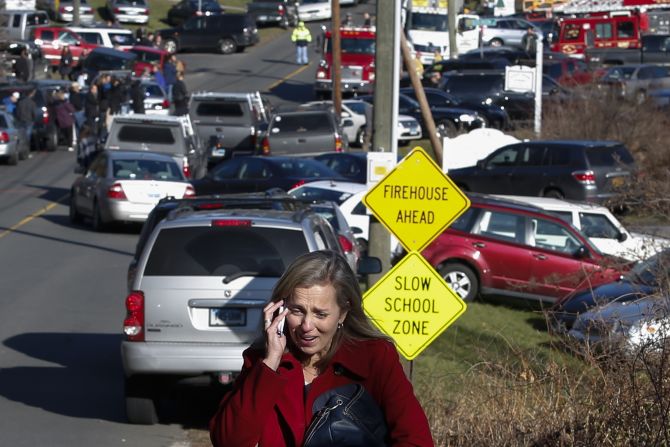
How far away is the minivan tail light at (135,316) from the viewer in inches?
384

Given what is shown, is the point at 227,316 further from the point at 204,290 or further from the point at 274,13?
the point at 274,13

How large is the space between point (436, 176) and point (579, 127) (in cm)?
2282

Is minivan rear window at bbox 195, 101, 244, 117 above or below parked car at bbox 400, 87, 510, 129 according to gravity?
above

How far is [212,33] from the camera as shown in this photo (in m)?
57.5

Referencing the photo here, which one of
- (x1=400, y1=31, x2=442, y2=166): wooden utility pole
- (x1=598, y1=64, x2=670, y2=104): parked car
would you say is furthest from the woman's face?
(x1=598, y1=64, x2=670, y2=104): parked car

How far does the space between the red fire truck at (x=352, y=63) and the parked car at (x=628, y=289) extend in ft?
92.6

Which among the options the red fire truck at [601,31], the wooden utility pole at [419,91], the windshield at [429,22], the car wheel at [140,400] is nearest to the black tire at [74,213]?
the wooden utility pole at [419,91]

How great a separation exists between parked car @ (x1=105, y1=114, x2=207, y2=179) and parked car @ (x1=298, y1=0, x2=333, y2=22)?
122 feet

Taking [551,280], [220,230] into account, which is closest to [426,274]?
[220,230]

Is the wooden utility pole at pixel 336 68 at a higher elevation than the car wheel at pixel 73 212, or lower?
higher

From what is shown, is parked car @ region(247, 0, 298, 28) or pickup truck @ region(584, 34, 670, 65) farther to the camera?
parked car @ region(247, 0, 298, 28)

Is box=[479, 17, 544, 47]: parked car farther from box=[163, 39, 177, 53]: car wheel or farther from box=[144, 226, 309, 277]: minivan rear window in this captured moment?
box=[144, 226, 309, 277]: minivan rear window

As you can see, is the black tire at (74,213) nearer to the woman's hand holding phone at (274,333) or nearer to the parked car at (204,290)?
the parked car at (204,290)

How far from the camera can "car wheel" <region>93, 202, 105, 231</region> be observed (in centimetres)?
2456
